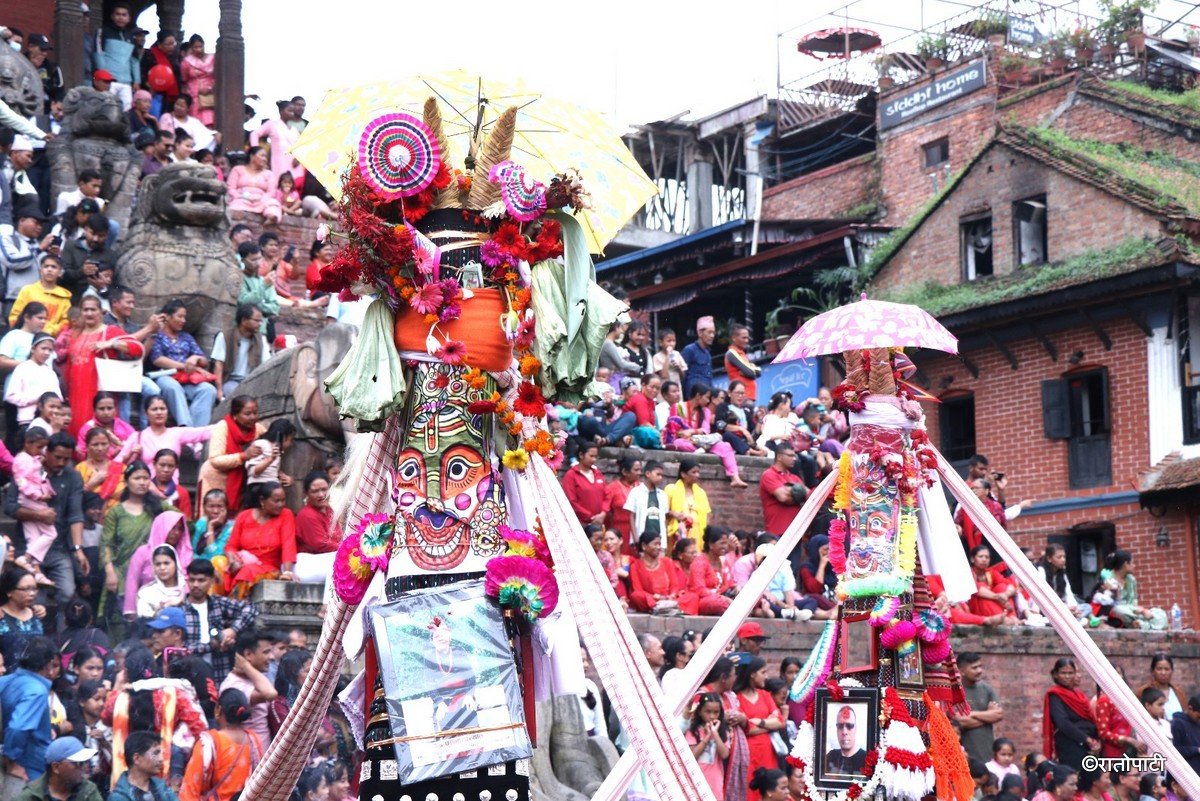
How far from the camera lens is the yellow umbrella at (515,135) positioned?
24.2ft

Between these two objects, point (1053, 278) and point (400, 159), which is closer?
point (400, 159)

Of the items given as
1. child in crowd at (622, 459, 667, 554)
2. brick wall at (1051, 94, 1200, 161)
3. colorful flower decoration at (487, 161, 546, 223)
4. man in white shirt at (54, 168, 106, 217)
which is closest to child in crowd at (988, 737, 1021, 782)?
child in crowd at (622, 459, 667, 554)

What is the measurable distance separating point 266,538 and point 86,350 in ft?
8.38

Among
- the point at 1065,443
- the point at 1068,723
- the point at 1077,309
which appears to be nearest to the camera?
the point at 1068,723

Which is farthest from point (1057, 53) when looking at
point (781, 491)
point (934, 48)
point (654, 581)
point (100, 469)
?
point (100, 469)

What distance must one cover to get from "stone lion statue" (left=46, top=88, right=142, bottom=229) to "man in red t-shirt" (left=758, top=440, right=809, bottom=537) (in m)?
6.69

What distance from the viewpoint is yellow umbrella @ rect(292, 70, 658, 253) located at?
24.2 feet

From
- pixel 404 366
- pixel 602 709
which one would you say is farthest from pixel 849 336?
pixel 404 366

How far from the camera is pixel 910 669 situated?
1091 centimetres

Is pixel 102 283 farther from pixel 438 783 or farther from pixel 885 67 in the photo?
pixel 885 67

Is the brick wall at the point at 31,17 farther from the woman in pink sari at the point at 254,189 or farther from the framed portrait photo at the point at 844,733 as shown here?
the framed portrait photo at the point at 844,733

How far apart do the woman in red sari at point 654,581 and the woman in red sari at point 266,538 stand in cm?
364

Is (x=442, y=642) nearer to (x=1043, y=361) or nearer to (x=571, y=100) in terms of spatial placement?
(x=571, y=100)

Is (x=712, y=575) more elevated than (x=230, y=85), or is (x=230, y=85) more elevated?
(x=230, y=85)
